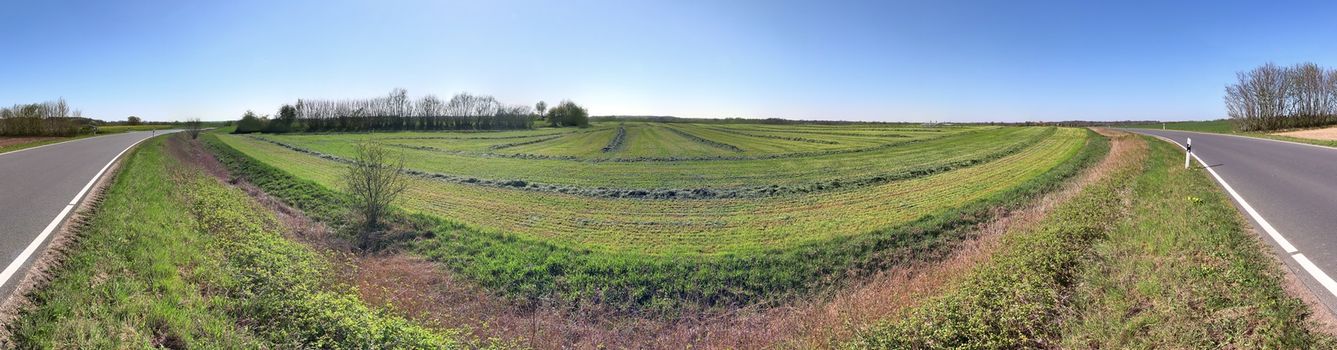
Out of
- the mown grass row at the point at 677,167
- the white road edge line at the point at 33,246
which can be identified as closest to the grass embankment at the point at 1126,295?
the white road edge line at the point at 33,246

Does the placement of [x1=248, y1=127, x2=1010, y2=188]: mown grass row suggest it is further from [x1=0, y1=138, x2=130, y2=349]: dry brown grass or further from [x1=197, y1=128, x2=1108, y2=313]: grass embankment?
[x1=0, y1=138, x2=130, y2=349]: dry brown grass

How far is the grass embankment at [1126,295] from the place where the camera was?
422 cm

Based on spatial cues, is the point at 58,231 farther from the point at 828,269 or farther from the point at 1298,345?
the point at 1298,345

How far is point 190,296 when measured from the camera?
19.4 feet

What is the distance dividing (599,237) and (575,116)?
82.0 meters

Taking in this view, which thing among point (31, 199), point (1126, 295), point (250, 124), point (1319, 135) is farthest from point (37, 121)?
point (1319, 135)

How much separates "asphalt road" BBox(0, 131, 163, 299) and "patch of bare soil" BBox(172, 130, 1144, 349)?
3.59m

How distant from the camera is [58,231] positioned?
293 inches

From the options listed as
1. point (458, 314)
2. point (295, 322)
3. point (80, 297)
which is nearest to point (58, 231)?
point (80, 297)

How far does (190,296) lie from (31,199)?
7.71 m

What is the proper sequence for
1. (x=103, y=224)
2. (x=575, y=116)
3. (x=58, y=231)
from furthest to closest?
(x=575, y=116)
(x=103, y=224)
(x=58, y=231)

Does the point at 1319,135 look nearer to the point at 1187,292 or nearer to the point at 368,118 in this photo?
the point at 1187,292

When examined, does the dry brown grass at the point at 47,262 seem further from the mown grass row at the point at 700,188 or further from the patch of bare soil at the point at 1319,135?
the patch of bare soil at the point at 1319,135

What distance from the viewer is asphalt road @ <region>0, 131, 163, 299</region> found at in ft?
20.1
